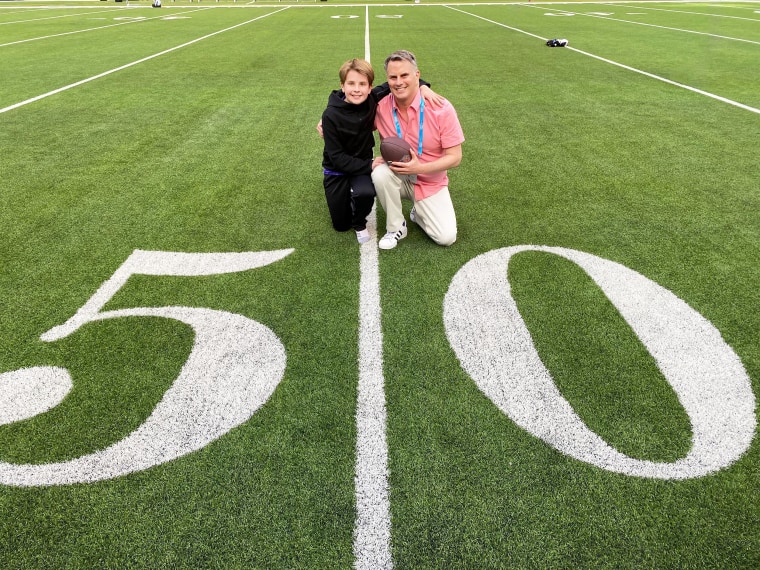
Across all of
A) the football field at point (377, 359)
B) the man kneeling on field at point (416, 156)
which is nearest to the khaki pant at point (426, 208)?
the man kneeling on field at point (416, 156)

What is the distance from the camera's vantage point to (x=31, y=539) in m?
1.83

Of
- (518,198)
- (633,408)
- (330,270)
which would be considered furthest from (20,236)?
(633,408)

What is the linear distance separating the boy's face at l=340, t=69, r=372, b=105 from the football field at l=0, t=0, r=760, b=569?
1053 mm

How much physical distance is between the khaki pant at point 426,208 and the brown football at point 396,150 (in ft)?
0.76

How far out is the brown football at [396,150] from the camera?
135 inches

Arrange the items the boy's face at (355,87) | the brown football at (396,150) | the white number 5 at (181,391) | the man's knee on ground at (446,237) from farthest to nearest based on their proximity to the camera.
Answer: the man's knee on ground at (446,237), the brown football at (396,150), the boy's face at (355,87), the white number 5 at (181,391)

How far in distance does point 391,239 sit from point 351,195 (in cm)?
46

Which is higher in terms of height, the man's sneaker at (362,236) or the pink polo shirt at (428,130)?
the pink polo shirt at (428,130)

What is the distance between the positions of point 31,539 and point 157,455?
49 cm

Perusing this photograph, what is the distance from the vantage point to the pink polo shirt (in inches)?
134

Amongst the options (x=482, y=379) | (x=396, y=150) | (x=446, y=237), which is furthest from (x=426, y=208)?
(x=482, y=379)

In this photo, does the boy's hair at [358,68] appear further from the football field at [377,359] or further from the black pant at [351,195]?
the football field at [377,359]

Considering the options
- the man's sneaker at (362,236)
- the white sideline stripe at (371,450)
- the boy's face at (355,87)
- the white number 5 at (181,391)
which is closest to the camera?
the white sideline stripe at (371,450)

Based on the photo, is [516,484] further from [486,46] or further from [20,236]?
[486,46]
